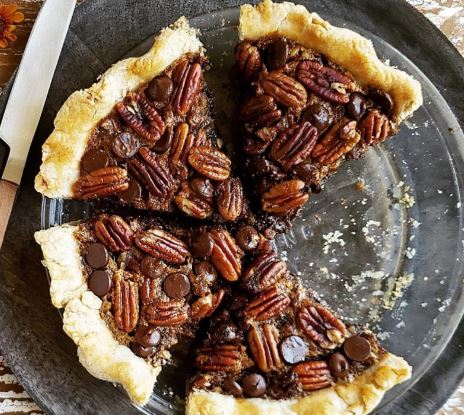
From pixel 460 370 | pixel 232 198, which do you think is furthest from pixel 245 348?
pixel 460 370

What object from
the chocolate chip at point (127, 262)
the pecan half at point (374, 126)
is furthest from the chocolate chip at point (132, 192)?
the pecan half at point (374, 126)

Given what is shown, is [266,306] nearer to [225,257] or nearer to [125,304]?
[225,257]

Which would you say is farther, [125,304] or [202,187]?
[202,187]

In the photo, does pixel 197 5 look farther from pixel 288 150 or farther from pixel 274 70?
pixel 288 150

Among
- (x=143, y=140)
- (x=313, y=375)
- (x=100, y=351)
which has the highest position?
(x=143, y=140)

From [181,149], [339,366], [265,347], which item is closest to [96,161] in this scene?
[181,149]

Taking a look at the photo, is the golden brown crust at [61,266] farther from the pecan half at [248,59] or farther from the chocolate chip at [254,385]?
the pecan half at [248,59]
